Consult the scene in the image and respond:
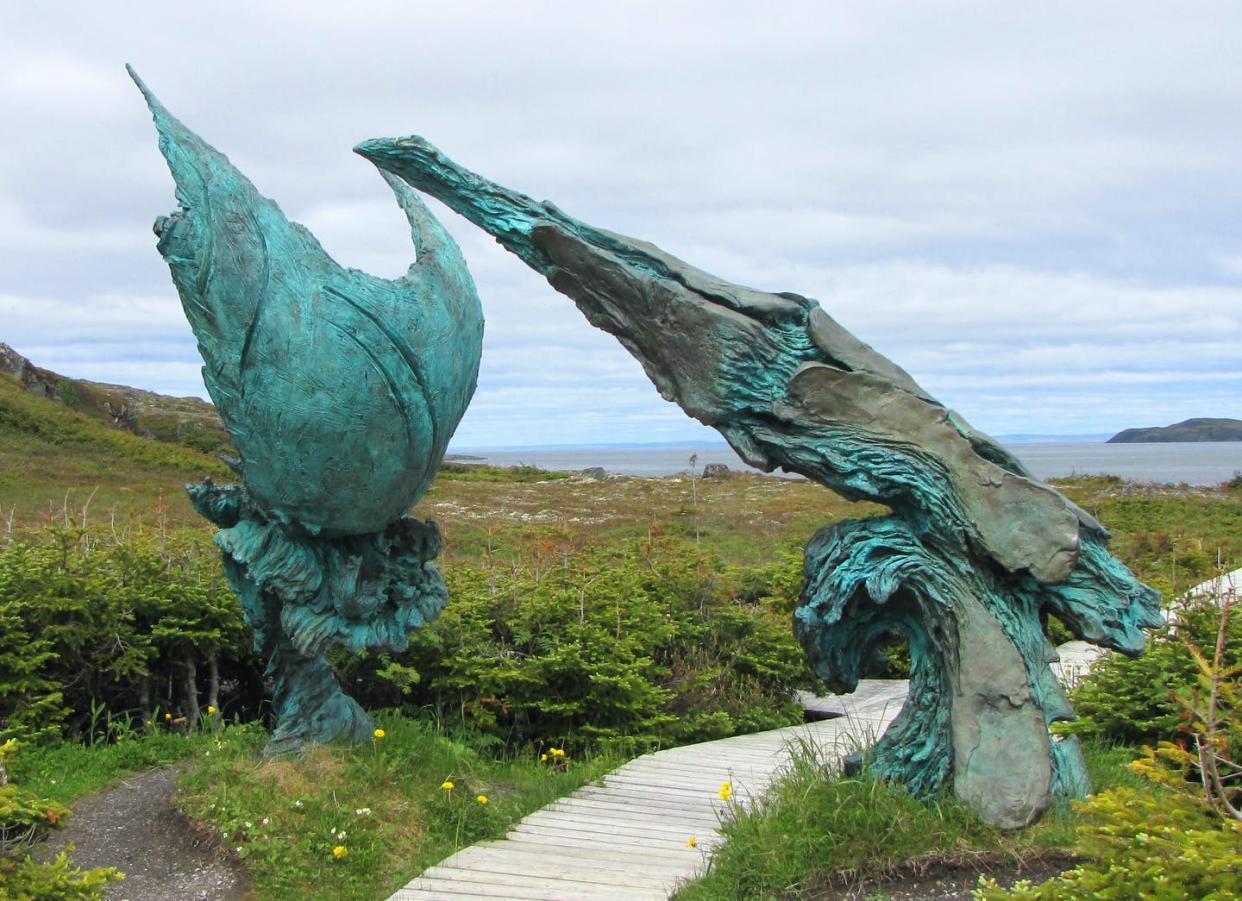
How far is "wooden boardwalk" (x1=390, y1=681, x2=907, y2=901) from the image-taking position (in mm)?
5074

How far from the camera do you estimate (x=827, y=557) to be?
562cm

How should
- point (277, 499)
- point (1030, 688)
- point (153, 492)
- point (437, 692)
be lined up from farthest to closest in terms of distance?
point (153, 492), point (437, 692), point (277, 499), point (1030, 688)

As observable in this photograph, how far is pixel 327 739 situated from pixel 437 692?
54.9 inches

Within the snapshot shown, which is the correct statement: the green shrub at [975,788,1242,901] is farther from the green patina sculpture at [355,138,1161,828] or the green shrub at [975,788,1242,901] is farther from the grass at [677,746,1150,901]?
the green patina sculpture at [355,138,1161,828]

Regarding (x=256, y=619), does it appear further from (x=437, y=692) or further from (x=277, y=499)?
(x=437, y=692)

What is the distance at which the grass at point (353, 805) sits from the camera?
5391 mm

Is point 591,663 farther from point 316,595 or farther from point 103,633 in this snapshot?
point 103,633

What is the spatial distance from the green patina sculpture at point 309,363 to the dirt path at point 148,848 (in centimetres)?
111

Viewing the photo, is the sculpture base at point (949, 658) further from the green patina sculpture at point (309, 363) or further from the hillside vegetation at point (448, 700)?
the green patina sculpture at point (309, 363)

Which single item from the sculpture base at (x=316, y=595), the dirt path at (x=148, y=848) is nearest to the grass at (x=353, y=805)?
the dirt path at (x=148, y=848)

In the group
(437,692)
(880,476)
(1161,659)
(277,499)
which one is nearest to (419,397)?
(277,499)

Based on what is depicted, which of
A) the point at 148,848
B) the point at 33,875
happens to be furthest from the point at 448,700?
the point at 33,875

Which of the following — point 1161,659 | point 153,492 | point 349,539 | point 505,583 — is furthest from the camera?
point 153,492

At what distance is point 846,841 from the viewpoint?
196 inches
